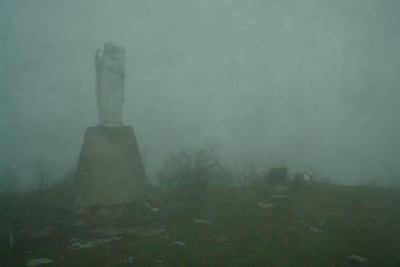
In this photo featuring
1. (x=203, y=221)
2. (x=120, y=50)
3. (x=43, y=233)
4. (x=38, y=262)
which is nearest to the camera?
(x=38, y=262)

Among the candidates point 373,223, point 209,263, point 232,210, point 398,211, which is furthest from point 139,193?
point 398,211

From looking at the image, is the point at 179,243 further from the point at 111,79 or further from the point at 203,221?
the point at 111,79

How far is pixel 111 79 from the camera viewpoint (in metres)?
15.2

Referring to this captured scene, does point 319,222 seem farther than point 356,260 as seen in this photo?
Yes

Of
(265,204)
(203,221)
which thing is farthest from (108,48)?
(265,204)

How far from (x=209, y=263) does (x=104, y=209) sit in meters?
5.82

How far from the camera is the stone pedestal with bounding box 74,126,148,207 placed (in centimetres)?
1341

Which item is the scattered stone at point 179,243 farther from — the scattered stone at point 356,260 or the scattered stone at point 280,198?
the scattered stone at point 280,198

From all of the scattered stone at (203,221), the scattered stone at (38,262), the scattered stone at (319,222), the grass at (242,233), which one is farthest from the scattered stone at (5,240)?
the scattered stone at (319,222)

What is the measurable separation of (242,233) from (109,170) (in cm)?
612

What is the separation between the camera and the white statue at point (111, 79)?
14.9m

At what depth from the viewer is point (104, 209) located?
13211 millimetres

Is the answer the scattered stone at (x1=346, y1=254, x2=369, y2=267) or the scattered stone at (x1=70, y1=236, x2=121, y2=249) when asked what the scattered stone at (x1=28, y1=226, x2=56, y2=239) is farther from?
the scattered stone at (x1=346, y1=254, x2=369, y2=267)

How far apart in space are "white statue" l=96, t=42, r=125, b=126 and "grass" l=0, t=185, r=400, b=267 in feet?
17.1
